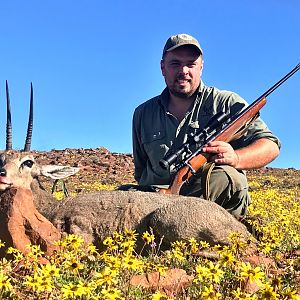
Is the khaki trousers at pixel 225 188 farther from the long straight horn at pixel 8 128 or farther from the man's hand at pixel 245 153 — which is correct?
the long straight horn at pixel 8 128

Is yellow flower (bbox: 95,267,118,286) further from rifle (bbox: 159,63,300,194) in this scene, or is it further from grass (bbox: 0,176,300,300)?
rifle (bbox: 159,63,300,194)

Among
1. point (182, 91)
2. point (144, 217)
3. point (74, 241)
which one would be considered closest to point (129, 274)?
point (74, 241)

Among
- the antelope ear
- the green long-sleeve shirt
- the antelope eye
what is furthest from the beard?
the antelope eye

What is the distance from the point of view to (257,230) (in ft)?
21.0

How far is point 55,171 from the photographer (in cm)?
860

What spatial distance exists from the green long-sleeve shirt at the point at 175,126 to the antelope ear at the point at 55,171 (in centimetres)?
121

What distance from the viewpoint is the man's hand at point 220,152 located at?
23.6ft

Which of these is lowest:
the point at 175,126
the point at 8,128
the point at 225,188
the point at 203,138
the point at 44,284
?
the point at 44,284

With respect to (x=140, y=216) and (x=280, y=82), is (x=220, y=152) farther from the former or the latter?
(x=280, y=82)

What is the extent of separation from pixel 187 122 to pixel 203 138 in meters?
0.82

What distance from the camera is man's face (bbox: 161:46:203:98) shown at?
834 cm

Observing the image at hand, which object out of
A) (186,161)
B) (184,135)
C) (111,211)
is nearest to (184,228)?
(111,211)

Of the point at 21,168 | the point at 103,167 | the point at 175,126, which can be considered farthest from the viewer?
the point at 103,167

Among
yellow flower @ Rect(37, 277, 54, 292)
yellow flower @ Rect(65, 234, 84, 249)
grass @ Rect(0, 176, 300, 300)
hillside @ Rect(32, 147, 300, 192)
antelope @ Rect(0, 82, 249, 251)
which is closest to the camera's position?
yellow flower @ Rect(37, 277, 54, 292)
